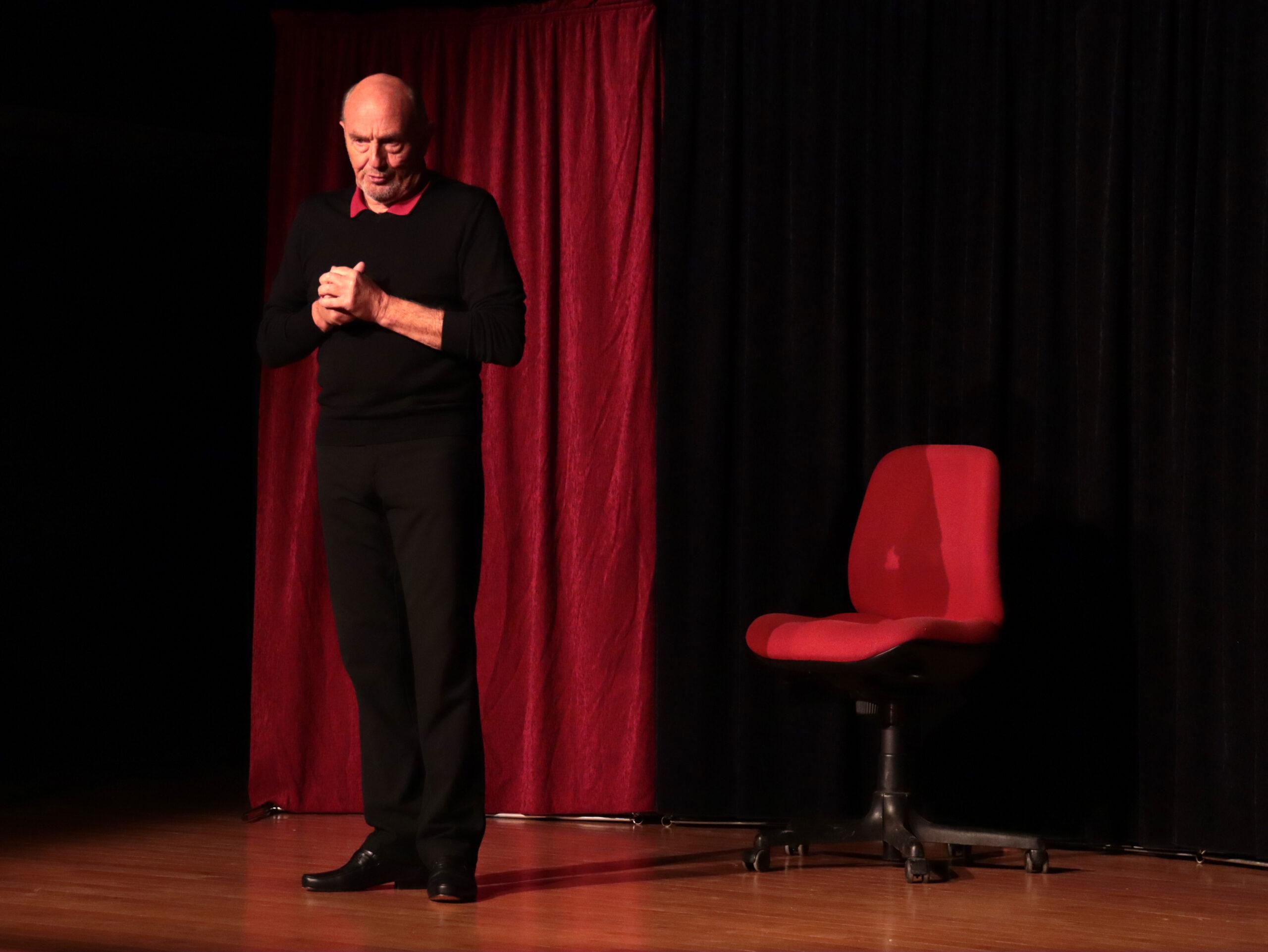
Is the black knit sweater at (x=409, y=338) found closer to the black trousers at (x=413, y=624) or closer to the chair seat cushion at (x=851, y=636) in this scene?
the black trousers at (x=413, y=624)

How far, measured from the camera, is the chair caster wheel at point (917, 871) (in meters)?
3.06

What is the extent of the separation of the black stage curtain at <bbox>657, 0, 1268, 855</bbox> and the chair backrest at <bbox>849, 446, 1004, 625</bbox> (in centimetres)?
32

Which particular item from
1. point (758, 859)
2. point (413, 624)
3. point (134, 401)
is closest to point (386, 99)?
point (413, 624)

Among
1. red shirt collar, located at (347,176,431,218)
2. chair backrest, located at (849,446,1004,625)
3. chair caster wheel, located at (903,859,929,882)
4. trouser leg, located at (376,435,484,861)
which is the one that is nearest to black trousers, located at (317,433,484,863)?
trouser leg, located at (376,435,484,861)

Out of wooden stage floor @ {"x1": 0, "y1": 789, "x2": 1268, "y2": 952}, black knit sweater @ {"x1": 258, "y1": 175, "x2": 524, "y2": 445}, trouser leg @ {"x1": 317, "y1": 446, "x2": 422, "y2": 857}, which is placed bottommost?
wooden stage floor @ {"x1": 0, "y1": 789, "x2": 1268, "y2": 952}

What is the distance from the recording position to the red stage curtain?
4039mm

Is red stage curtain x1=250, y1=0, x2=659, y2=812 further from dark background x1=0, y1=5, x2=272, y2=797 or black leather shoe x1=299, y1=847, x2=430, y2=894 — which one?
dark background x1=0, y1=5, x2=272, y2=797

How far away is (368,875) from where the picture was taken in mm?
2770

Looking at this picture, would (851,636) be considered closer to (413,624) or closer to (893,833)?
(893,833)

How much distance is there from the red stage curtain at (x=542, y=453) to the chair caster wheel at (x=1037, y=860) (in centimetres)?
113

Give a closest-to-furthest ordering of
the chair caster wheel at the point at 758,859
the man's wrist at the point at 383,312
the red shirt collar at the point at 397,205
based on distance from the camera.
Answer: the man's wrist at the point at 383,312 < the red shirt collar at the point at 397,205 < the chair caster wheel at the point at 758,859

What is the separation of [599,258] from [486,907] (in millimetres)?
2028

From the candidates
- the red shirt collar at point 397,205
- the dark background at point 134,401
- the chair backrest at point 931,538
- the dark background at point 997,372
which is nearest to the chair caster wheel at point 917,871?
the chair backrest at point 931,538

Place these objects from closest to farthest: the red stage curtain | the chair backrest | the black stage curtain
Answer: the chair backrest, the black stage curtain, the red stage curtain
